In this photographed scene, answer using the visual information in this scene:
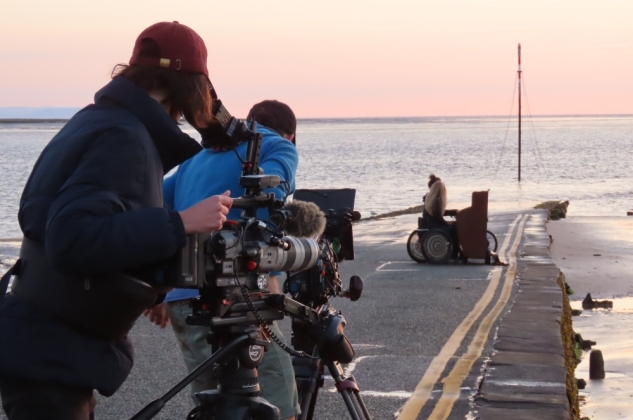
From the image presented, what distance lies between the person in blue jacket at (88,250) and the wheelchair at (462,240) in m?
11.0

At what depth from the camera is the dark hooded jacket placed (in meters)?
2.38

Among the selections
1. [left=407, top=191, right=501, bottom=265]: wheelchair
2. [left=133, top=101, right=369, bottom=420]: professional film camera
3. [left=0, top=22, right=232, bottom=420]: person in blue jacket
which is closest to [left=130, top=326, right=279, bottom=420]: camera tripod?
[left=133, top=101, right=369, bottom=420]: professional film camera

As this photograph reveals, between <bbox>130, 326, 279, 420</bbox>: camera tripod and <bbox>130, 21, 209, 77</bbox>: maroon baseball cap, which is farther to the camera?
<bbox>130, 326, 279, 420</bbox>: camera tripod

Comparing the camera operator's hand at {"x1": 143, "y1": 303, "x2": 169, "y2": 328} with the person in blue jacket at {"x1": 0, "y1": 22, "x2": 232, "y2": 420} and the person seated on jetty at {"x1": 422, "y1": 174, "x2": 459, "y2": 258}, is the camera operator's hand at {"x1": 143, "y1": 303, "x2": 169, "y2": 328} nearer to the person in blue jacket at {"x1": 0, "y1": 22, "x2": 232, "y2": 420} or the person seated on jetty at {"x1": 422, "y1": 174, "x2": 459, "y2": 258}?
the person in blue jacket at {"x1": 0, "y1": 22, "x2": 232, "y2": 420}

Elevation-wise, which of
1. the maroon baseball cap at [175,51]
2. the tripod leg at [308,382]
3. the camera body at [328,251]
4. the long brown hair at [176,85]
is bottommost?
the tripod leg at [308,382]

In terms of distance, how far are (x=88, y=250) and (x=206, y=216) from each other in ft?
1.17

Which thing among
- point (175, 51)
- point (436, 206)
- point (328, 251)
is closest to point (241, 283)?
point (175, 51)

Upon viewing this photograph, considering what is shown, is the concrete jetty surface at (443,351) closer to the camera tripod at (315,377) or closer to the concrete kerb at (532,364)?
the concrete kerb at (532,364)

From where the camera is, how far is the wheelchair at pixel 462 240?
1341 centimetres

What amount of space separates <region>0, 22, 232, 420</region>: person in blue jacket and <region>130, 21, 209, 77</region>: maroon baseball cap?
0.10 meters

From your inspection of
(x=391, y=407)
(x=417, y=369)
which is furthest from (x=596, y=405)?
(x=391, y=407)

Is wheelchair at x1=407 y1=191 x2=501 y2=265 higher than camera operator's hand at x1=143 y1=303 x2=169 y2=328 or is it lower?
lower

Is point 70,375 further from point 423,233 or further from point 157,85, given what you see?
point 423,233

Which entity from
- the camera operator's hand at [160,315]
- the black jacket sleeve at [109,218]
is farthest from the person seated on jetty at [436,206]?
the black jacket sleeve at [109,218]
